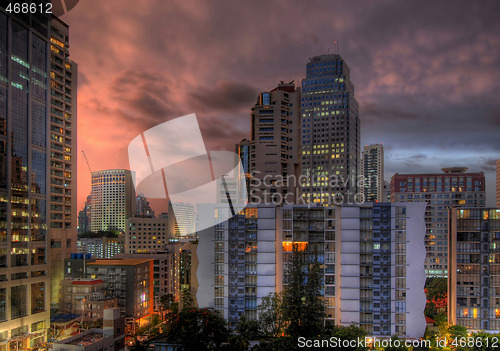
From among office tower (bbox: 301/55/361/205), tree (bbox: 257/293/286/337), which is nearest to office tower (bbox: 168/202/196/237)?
office tower (bbox: 301/55/361/205)

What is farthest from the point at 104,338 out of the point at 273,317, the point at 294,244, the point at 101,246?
the point at 101,246

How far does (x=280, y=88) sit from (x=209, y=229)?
43715 mm

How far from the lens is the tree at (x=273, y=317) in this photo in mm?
28484

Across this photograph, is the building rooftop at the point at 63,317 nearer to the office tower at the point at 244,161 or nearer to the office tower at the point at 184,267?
the office tower at the point at 184,267

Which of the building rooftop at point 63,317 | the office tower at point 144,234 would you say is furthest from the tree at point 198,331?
the office tower at point 144,234

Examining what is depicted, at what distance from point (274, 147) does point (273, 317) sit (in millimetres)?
40639

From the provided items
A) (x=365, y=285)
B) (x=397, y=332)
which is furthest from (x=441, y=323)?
(x=365, y=285)

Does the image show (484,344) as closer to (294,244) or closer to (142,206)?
(294,244)

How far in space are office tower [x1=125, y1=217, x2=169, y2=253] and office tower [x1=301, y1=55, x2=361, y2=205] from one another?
118 ft

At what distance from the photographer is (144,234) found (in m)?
91.1

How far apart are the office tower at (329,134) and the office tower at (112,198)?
65.2 metres

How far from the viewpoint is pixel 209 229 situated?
1308 inches

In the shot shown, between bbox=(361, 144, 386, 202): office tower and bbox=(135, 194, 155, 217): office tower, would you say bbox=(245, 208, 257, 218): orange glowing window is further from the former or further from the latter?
bbox=(361, 144, 386, 202): office tower

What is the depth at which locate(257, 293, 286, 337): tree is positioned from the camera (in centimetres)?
2848
